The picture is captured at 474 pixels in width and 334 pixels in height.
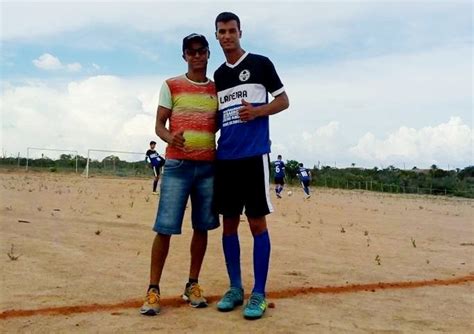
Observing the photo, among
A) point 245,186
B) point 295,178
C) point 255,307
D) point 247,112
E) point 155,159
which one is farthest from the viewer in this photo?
point 295,178

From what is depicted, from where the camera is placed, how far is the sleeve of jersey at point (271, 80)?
4.16m

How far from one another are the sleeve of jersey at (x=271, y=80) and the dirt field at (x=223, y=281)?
63.6 inches

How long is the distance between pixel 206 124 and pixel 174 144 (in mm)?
293

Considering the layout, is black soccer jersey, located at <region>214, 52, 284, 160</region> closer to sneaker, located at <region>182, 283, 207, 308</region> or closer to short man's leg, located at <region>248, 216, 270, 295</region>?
short man's leg, located at <region>248, 216, 270, 295</region>

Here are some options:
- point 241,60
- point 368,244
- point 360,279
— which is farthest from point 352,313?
point 368,244

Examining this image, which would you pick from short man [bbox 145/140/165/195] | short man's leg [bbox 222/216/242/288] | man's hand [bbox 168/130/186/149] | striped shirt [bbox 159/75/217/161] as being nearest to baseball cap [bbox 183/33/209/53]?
striped shirt [bbox 159/75/217/161]

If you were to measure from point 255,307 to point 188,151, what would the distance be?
122cm

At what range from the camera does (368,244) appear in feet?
27.5

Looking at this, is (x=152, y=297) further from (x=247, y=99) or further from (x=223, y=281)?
(x=247, y=99)

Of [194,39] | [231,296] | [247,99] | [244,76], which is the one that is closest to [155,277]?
[231,296]

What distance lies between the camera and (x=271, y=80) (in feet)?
13.7

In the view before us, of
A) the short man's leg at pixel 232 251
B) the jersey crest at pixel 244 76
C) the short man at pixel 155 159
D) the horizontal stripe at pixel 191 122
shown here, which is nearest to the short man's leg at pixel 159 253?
the short man's leg at pixel 232 251

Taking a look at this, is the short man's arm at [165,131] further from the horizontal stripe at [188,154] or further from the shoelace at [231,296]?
the shoelace at [231,296]

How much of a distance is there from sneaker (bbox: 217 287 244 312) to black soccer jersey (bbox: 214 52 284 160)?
1014mm
